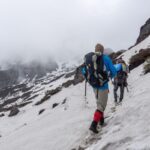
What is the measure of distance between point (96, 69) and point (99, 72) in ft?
0.43

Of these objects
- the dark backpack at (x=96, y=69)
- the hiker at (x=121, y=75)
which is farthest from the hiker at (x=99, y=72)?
the hiker at (x=121, y=75)

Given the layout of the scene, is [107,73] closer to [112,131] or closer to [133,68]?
[112,131]

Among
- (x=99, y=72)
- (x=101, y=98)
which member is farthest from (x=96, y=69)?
(x=101, y=98)

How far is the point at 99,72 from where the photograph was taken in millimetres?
8250

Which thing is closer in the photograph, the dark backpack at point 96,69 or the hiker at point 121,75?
the dark backpack at point 96,69

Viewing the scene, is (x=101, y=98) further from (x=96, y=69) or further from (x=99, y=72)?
(x=96, y=69)

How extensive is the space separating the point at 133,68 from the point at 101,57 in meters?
17.3

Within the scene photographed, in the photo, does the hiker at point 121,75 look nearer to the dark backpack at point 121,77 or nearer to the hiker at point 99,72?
the dark backpack at point 121,77

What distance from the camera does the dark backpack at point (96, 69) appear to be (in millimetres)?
8164

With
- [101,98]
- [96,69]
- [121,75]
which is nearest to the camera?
[96,69]

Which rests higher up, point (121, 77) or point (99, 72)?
point (99, 72)

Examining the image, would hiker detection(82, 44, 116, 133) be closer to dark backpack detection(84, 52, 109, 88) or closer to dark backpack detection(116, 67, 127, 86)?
dark backpack detection(84, 52, 109, 88)

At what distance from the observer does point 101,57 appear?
816 cm

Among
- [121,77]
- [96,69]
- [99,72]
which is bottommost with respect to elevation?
[121,77]
